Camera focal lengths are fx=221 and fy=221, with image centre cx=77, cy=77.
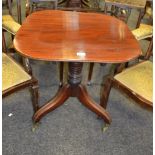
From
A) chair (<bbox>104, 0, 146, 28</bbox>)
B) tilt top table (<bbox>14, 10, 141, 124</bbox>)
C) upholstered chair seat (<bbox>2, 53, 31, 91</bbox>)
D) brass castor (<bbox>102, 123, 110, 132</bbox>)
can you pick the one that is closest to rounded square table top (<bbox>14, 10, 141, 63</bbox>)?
tilt top table (<bbox>14, 10, 141, 124</bbox>)

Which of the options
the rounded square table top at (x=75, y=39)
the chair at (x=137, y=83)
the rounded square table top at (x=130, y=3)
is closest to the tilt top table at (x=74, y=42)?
the rounded square table top at (x=75, y=39)

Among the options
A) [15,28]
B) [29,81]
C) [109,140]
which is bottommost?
[109,140]

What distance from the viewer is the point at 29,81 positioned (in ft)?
4.86

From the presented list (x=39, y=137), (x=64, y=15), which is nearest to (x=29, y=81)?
(x=39, y=137)

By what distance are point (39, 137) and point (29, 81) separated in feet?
1.45

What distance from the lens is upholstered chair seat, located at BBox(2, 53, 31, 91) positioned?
4.66ft

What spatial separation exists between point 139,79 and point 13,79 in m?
0.85

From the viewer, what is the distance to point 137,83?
1505mm

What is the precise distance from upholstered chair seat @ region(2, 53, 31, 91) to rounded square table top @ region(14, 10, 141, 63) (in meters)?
0.29

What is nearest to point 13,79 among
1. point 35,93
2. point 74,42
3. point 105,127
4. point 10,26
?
point 35,93

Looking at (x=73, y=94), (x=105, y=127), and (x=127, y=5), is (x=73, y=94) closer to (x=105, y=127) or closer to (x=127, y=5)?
(x=105, y=127)

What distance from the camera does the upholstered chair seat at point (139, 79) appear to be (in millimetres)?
1447

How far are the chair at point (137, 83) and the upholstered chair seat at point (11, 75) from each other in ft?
1.98

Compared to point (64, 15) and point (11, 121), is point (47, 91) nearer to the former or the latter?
point (11, 121)
